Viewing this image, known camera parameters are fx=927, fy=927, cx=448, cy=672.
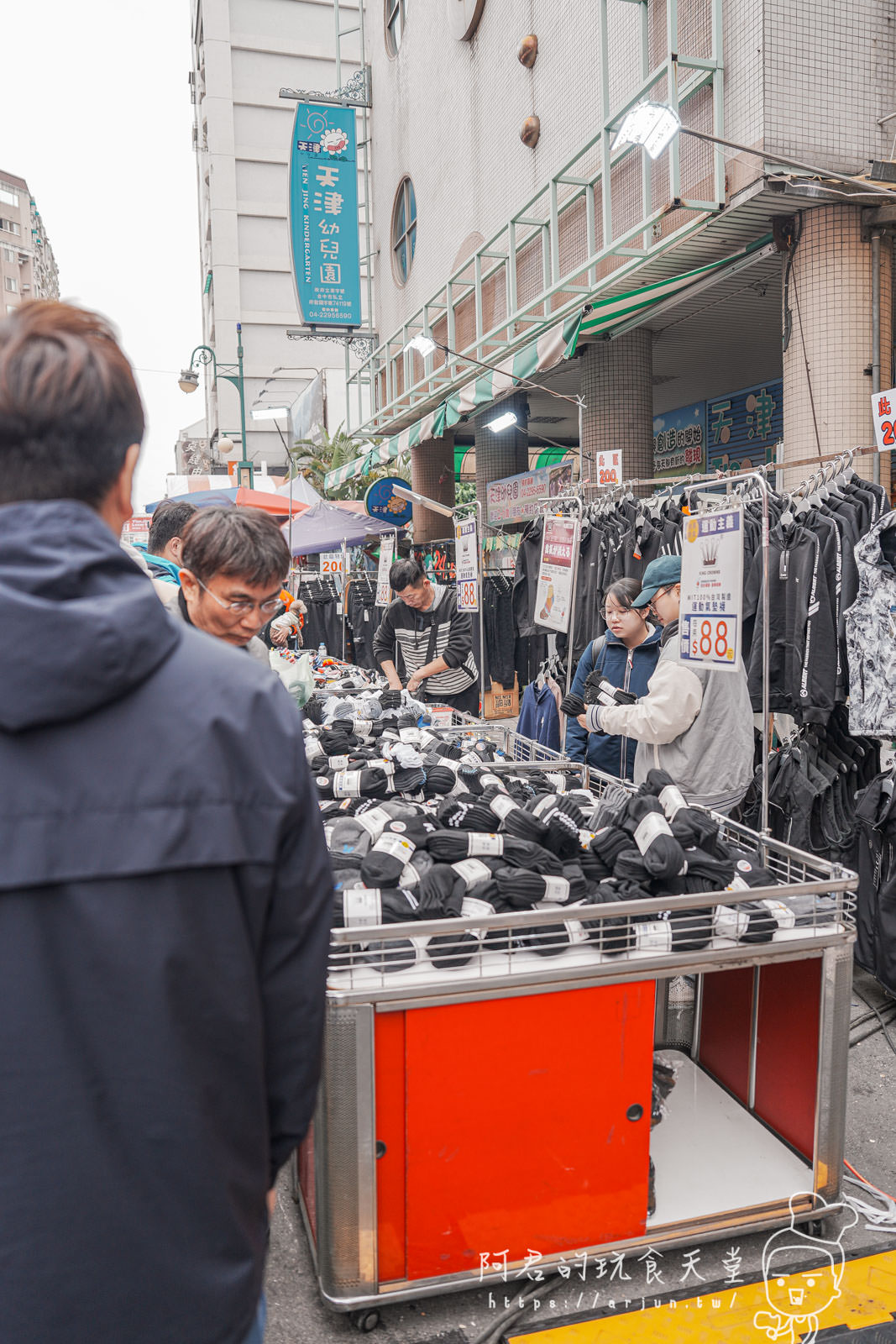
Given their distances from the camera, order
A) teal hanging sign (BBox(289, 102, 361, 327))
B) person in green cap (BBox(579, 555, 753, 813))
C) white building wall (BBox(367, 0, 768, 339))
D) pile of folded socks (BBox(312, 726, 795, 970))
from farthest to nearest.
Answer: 1. teal hanging sign (BBox(289, 102, 361, 327))
2. white building wall (BBox(367, 0, 768, 339))
3. person in green cap (BBox(579, 555, 753, 813))
4. pile of folded socks (BBox(312, 726, 795, 970))

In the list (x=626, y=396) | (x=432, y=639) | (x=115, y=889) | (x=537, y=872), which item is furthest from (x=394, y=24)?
(x=115, y=889)

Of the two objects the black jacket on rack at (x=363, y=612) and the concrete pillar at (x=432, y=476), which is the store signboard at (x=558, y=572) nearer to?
the black jacket on rack at (x=363, y=612)

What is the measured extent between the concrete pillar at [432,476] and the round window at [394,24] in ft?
22.6

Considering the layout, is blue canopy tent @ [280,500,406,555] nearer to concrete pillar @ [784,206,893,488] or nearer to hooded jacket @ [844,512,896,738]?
concrete pillar @ [784,206,893,488]

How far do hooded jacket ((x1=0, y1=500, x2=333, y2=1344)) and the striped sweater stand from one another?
5.29 metres

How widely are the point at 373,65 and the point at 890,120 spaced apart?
14.2 metres

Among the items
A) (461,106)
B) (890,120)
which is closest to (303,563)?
(461,106)

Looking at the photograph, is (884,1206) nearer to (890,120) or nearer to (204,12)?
(890,120)

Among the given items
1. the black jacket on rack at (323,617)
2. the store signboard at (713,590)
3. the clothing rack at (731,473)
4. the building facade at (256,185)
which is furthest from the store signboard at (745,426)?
the building facade at (256,185)

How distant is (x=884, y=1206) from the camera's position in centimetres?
275

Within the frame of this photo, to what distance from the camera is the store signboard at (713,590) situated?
3.22 meters

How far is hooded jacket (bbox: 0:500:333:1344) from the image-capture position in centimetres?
100

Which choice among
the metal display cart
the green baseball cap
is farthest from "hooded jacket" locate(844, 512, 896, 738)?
the metal display cart

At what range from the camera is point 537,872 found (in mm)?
2535
